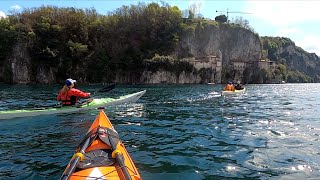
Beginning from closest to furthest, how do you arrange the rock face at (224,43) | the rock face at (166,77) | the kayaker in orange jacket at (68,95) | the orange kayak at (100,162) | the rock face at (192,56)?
the orange kayak at (100,162) < the kayaker in orange jacket at (68,95) < the rock face at (192,56) < the rock face at (166,77) < the rock face at (224,43)

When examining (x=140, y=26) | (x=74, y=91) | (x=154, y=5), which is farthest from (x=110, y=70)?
(x=74, y=91)

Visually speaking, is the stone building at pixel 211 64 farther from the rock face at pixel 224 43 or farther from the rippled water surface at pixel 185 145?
the rippled water surface at pixel 185 145

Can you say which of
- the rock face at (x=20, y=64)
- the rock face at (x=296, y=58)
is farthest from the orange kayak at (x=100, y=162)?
the rock face at (x=296, y=58)

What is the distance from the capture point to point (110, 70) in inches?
3356

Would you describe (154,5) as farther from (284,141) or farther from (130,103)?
(284,141)

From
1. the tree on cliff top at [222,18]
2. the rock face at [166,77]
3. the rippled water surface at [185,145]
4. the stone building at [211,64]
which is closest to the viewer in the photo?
the rippled water surface at [185,145]

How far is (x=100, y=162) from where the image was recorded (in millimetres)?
6160

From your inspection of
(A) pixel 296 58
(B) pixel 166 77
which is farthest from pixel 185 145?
(A) pixel 296 58

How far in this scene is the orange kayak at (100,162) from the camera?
547cm

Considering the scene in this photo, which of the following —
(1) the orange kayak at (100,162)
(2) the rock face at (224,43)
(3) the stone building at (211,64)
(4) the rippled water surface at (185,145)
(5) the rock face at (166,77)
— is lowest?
(4) the rippled water surface at (185,145)

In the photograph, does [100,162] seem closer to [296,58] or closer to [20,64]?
[20,64]

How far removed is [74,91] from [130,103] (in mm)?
7839

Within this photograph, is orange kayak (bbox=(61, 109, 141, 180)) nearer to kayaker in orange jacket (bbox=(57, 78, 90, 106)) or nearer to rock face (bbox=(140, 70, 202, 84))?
kayaker in orange jacket (bbox=(57, 78, 90, 106))

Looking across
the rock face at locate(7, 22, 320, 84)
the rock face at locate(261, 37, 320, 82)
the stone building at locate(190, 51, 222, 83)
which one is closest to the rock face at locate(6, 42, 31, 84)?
the rock face at locate(7, 22, 320, 84)
